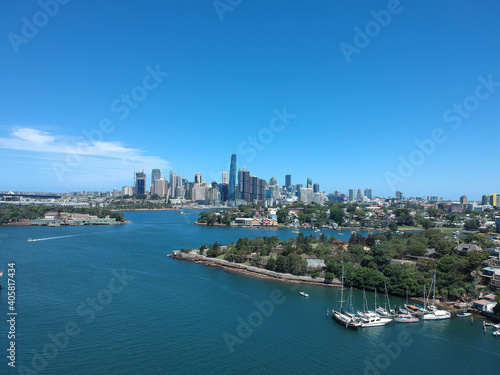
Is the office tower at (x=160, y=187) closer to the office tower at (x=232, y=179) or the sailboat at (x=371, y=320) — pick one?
the office tower at (x=232, y=179)

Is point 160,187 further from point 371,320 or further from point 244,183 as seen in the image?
point 371,320

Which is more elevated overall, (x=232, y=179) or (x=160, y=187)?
(x=232, y=179)

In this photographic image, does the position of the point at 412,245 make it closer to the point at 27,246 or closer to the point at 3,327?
the point at 3,327

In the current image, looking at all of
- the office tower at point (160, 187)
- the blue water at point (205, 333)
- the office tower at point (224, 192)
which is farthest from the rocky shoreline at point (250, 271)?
the office tower at point (160, 187)

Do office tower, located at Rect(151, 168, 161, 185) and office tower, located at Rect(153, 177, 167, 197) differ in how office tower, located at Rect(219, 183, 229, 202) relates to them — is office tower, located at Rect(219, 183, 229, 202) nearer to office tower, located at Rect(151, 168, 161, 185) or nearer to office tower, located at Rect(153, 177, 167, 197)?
office tower, located at Rect(153, 177, 167, 197)

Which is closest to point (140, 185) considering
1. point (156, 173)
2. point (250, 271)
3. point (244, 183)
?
point (156, 173)
